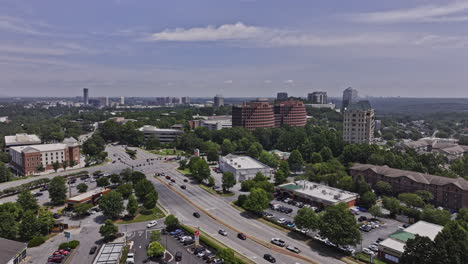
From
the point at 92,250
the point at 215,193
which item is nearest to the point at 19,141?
the point at 215,193

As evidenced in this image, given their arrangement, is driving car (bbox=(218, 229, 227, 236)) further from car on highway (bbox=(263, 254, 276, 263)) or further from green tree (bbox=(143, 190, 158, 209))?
green tree (bbox=(143, 190, 158, 209))

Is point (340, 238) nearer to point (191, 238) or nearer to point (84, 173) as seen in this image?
point (191, 238)

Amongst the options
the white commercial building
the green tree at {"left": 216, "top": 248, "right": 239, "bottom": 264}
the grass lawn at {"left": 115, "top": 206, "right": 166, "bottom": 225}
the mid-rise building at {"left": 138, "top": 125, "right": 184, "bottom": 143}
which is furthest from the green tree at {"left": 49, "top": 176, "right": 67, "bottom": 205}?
the mid-rise building at {"left": 138, "top": 125, "right": 184, "bottom": 143}

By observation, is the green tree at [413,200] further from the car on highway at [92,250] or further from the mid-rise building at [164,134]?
the mid-rise building at [164,134]

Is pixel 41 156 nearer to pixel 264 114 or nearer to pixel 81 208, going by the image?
pixel 81 208

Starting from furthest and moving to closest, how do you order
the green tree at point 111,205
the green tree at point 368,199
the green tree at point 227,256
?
the green tree at point 368,199 → the green tree at point 111,205 → the green tree at point 227,256

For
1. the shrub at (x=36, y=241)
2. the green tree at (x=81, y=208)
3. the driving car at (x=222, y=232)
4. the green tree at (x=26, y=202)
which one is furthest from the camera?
the green tree at (x=26, y=202)

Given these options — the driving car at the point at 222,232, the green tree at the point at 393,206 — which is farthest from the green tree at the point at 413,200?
the driving car at the point at 222,232

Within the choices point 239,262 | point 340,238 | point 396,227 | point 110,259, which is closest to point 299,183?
point 396,227
